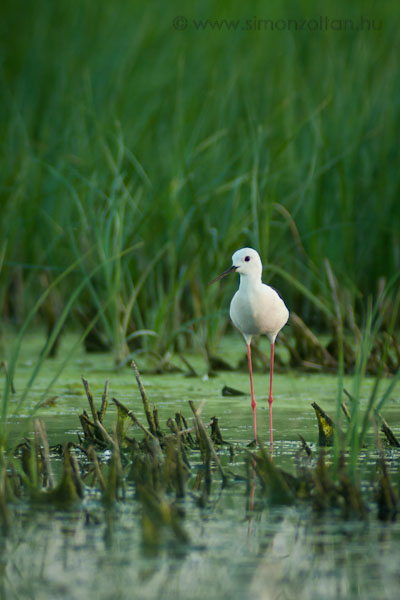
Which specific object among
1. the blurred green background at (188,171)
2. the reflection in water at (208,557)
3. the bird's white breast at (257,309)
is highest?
the blurred green background at (188,171)

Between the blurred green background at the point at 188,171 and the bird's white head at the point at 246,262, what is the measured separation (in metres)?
1.52

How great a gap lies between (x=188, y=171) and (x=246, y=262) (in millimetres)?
2120

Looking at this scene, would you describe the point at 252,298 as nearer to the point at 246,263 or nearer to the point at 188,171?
the point at 246,263

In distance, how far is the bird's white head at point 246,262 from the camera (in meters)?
5.02

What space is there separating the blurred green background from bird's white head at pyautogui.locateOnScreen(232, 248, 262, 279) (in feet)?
4.97

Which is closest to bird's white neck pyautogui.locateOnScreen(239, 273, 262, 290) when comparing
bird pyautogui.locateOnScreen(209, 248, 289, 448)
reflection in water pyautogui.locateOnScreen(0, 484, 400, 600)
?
bird pyautogui.locateOnScreen(209, 248, 289, 448)

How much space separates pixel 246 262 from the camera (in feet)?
16.6

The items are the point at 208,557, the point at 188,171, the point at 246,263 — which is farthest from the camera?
the point at 188,171

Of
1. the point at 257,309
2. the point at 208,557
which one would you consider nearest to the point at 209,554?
the point at 208,557

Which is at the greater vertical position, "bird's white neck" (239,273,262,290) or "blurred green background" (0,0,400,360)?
"blurred green background" (0,0,400,360)

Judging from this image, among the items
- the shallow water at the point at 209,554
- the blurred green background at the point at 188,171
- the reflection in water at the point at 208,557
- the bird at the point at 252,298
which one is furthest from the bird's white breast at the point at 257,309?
the reflection in water at the point at 208,557

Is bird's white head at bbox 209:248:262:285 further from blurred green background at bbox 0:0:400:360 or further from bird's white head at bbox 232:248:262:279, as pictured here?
blurred green background at bbox 0:0:400:360

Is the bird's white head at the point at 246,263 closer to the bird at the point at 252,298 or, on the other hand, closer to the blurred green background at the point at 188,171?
the bird at the point at 252,298

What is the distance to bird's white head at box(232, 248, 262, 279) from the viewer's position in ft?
16.5
